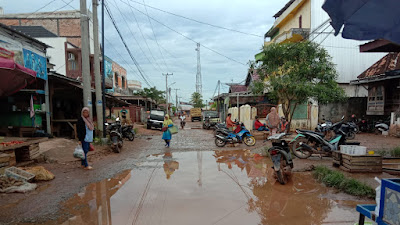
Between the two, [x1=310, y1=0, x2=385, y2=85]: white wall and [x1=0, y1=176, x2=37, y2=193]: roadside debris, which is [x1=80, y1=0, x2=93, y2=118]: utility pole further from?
[x1=310, y1=0, x2=385, y2=85]: white wall

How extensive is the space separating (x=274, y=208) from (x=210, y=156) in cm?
516

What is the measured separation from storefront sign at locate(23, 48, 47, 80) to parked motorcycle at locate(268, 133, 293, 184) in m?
10.2

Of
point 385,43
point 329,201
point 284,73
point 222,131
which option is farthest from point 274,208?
point 284,73

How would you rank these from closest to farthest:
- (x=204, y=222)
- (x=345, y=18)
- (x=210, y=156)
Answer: (x=345, y=18)
(x=204, y=222)
(x=210, y=156)

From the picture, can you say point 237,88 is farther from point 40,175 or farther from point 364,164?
point 40,175

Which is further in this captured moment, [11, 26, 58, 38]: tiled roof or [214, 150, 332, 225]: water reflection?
[11, 26, 58, 38]: tiled roof

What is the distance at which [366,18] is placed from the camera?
8.23 ft

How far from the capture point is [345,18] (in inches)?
105

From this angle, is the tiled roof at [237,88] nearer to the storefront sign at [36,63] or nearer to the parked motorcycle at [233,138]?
the parked motorcycle at [233,138]

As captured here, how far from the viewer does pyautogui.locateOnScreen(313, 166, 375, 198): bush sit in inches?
185

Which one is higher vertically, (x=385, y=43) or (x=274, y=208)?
(x=385, y=43)

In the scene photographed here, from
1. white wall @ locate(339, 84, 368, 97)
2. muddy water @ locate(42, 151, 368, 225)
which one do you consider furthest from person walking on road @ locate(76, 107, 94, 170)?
white wall @ locate(339, 84, 368, 97)

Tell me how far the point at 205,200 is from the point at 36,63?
1042cm

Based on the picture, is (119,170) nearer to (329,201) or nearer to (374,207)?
(329,201)
